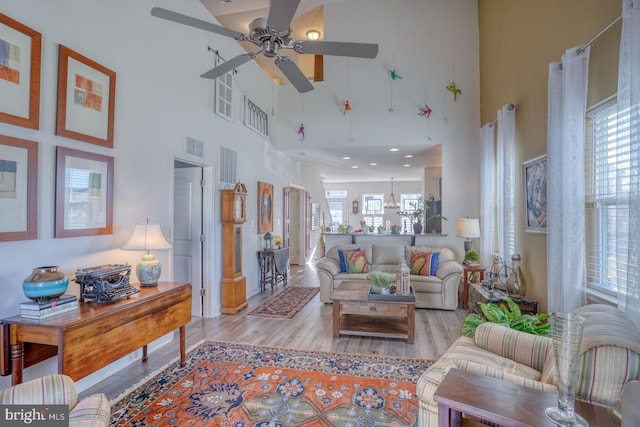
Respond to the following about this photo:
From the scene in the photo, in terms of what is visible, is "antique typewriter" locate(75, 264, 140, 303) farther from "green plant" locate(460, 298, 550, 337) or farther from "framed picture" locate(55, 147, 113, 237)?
"green plant" locate(460, 298, 550, 337)

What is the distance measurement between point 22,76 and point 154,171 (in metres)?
1.30

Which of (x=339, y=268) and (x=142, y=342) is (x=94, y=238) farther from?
(x=339, y=268)

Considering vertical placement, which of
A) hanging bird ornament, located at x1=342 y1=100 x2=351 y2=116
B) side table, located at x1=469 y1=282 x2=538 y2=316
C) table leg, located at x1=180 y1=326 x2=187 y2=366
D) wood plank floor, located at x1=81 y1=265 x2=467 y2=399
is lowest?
wood plank floor, located at x1=81 y1=265 x2=467 y2=399

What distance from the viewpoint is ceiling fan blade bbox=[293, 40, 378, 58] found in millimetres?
2309

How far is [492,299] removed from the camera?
3.54 m

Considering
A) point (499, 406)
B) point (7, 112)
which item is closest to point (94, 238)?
point (7, 112)

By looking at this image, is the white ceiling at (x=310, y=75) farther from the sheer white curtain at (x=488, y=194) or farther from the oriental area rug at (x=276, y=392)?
the oriental area rug at (x=276, y=392)

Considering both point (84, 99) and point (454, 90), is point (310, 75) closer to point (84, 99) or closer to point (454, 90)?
point (454, 90)

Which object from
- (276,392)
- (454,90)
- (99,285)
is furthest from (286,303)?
(454,90)

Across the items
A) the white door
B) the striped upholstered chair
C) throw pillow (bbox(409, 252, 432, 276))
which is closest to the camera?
the striped upholstered chair

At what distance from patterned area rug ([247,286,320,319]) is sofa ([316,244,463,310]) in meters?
0.45

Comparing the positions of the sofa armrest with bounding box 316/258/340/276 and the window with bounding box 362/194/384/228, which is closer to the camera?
the sofa armrest with bounding box 316/258/340/276

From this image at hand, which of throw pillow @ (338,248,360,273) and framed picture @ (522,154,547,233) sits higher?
framed picture @ (522,154,547,233)

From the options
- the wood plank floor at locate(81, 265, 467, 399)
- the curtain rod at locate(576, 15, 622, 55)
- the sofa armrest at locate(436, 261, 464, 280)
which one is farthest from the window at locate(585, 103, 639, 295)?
the sofa armrest at locate(436, 261, 464, 280)
